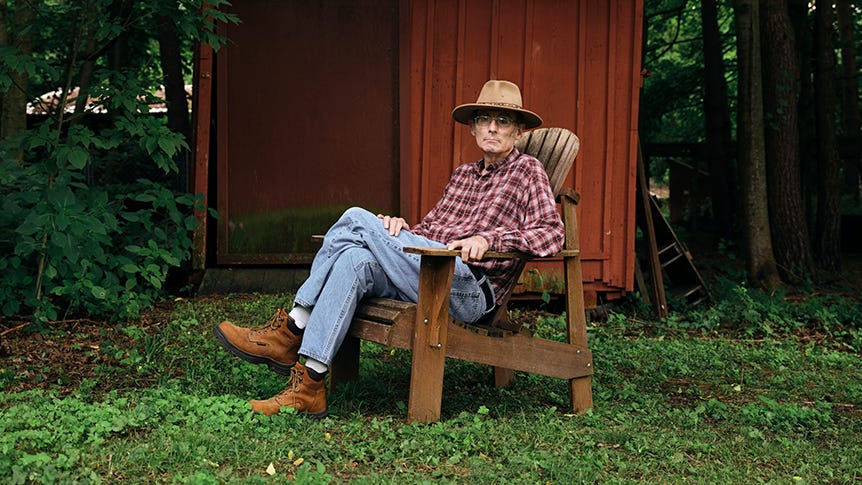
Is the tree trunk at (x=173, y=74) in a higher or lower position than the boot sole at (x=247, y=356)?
higher

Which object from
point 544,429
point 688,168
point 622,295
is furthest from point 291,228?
point 688,168

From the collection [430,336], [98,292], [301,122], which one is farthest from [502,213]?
[301,122]

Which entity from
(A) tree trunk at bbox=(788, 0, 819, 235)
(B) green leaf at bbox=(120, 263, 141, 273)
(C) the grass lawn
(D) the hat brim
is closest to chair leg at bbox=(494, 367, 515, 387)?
(C) the grass lawn

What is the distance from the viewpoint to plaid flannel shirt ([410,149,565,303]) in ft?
14.3

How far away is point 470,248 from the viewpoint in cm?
409

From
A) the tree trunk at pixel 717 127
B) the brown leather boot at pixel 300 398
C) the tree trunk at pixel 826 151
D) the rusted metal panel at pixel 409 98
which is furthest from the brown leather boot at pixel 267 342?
the tree trunk at pixel 717 127

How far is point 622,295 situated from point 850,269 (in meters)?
4.98

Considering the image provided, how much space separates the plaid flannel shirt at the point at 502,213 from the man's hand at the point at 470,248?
0.11 m

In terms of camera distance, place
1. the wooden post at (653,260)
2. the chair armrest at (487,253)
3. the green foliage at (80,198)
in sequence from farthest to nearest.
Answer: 1. the wooden post at (653,260)
2. the green foliage at (80,198)
3. the chair armrest at (487,253)

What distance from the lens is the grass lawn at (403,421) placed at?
355cm

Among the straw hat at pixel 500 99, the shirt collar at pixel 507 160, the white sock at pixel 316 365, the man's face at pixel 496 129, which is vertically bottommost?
the white sock at pixel 316 365

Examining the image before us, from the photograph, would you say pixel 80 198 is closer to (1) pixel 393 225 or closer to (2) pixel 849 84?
(1) pixel 393 225

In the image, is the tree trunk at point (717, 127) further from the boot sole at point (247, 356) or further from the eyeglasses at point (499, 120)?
the boot sole at point (247, 356)

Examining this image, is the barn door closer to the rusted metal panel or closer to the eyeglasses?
the rusted metal panel
